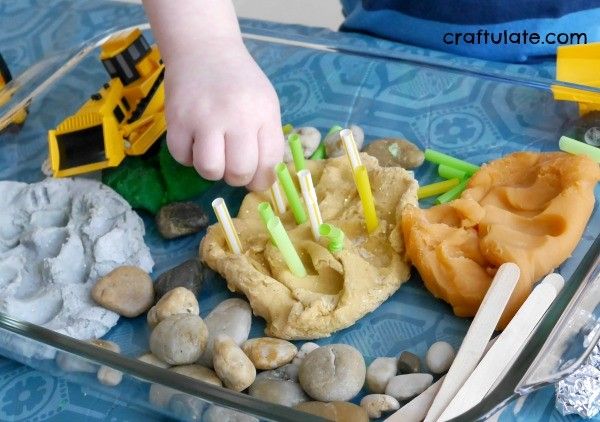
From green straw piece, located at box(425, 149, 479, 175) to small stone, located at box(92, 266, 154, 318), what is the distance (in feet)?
0.76

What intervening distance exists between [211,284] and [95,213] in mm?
104

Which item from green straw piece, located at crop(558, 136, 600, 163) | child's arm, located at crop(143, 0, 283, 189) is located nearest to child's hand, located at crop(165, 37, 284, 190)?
child's arm, located at crop(143, 0, 283, 189)

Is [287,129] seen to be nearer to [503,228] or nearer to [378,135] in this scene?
[378,135]

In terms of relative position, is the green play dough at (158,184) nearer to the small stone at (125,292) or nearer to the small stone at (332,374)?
the small stone at (125,292)

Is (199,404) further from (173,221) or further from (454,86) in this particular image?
(454,86)

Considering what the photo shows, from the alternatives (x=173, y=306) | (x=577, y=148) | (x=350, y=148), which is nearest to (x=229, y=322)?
(x=173, y=306)

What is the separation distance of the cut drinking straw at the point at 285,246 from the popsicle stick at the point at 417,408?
12 centimetres

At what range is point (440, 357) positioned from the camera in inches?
18.9

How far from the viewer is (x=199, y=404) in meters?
0.43

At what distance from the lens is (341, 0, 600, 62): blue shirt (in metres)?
0.70

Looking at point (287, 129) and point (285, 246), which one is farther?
point (287, 129)

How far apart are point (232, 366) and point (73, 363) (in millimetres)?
91

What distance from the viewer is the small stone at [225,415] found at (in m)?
0.41

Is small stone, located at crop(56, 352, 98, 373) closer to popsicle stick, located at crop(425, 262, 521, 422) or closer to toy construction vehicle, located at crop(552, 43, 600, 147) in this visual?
popsicle stick, located at crop(425, 262, 521, 422)
